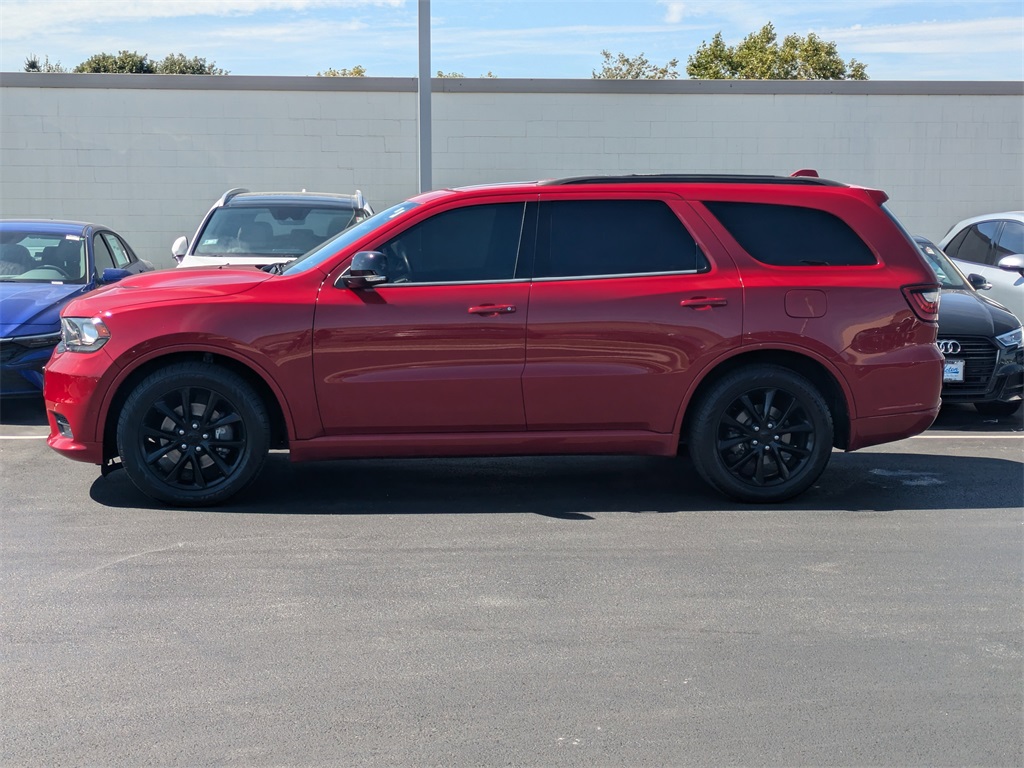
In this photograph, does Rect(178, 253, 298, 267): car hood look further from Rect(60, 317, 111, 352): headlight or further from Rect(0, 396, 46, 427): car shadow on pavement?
Rect(60, 317, 111, 352): headlight

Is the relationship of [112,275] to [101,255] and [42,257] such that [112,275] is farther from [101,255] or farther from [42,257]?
[101,255]

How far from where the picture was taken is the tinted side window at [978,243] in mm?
11984

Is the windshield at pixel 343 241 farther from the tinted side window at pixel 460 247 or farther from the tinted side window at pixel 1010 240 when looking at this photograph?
the tinted side window at pixel 1010 240

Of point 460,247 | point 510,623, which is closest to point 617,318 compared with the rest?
point 460,247

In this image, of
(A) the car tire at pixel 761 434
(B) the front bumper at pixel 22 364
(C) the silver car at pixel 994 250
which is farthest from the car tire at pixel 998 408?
(B) the front bumper at pixel 22 364

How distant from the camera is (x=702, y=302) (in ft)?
21.3

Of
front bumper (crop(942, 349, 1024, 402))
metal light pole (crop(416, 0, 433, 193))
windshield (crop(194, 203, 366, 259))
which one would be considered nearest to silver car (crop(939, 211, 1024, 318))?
front bumper (crop(942, 349, 1024, 402))

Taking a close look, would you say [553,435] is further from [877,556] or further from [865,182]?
[865,182]

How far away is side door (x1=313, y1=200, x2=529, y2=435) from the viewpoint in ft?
20.9

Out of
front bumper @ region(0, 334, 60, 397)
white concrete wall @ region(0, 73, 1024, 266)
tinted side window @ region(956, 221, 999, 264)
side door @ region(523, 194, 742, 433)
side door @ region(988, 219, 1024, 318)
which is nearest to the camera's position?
side door @ region(523, 194, 742, 433)

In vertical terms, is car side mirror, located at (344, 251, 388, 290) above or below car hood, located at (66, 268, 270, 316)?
above

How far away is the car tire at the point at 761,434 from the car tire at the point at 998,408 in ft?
12.9

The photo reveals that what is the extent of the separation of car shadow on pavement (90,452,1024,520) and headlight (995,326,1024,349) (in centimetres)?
156

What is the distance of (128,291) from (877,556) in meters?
4.23
